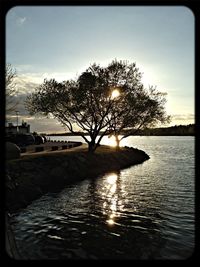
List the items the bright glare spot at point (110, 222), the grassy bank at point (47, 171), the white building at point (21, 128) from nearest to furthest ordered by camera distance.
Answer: the bright glare spot at point (110, 222) → the grassy bank at point (47, 171) → the white building at point (21, 128)

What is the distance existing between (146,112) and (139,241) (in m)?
42.0

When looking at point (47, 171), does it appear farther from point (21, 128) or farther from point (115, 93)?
point (21, 128)

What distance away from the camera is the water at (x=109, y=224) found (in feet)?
39.7

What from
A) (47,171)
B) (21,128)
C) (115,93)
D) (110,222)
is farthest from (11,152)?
(21,128)

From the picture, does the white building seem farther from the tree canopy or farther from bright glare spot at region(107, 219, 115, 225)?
bright glare spot at region(107, 219, 115, 225)

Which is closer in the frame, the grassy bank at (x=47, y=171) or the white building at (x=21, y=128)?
the grassy bank at (x=47, y=171)

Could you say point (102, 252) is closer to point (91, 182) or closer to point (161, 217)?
point (161, 217)

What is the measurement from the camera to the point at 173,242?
12891 mm

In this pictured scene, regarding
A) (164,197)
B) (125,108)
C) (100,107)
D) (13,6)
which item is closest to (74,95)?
(100,107)

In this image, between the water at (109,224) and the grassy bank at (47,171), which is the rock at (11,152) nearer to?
the grassy bank at (47,171)

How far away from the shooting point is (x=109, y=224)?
52.1 feet

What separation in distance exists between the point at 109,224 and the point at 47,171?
1533 cm

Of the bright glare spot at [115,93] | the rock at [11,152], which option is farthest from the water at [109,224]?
the bright glare spot at [115,93]

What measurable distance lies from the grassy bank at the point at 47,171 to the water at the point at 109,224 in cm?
147
